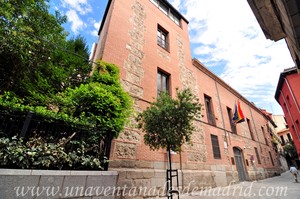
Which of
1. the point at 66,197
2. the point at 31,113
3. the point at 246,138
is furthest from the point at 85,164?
the point at 246,138

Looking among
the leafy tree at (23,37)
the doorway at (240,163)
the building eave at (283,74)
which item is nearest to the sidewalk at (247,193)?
the doorway at (240,163)

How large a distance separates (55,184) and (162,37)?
957 cm

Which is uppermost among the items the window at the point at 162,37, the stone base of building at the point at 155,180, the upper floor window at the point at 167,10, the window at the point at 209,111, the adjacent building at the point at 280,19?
the upper floor window at the point at 167,10

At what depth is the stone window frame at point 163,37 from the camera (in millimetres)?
9637

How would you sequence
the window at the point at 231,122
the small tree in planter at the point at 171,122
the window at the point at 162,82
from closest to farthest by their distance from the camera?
the small tree in planter at the point at 171,122 < the window at the point at 162,82 < the window at the point at 231,122

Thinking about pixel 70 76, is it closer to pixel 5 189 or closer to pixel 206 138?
pixel 5 189

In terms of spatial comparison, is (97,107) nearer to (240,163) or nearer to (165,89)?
(165,89)

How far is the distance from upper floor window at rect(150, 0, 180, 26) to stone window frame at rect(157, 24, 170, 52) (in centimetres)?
181

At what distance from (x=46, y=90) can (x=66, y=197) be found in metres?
3.80

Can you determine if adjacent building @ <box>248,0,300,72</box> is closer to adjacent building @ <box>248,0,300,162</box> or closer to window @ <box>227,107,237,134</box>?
adjacent building @ <box>248,0,300,162</box>

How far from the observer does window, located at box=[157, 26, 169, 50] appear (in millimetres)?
9641

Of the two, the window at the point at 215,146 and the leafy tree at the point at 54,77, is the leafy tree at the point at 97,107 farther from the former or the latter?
the window at the point at 215,146

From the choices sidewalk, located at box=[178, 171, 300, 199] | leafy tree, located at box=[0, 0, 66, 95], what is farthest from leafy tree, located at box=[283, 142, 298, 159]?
leafy tree, located at box=[0, 0, 66, 95]

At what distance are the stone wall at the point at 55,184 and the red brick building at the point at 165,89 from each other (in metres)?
1.72
